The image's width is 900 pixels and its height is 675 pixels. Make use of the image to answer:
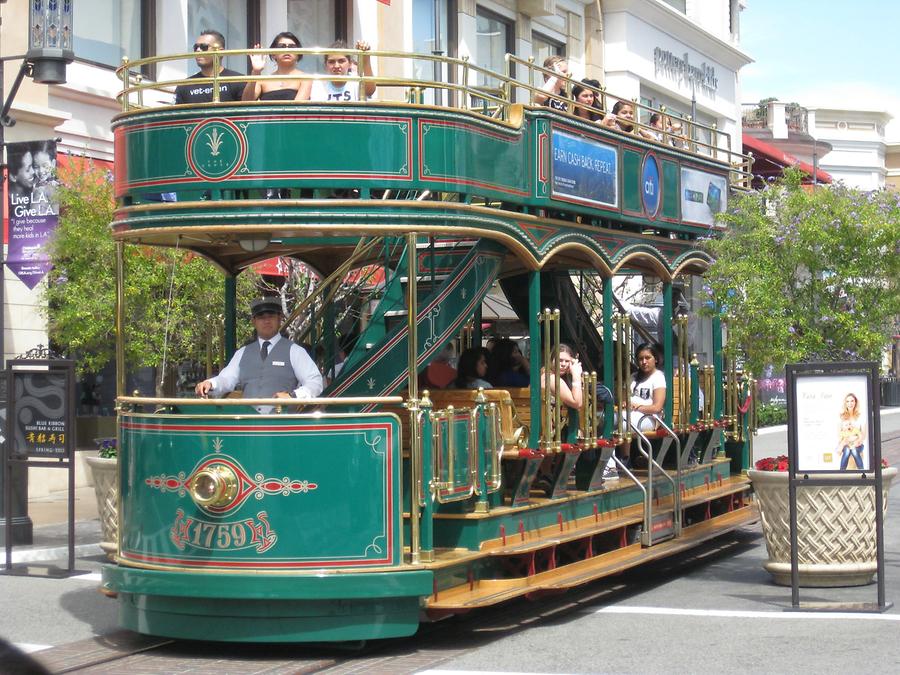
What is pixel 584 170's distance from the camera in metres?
10.4

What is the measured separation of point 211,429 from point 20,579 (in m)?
4.40

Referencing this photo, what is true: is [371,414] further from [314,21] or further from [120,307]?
[314,21]

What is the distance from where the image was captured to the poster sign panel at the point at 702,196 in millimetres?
12609

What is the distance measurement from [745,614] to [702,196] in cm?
484

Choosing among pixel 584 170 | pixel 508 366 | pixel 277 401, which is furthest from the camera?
pixel 508 366

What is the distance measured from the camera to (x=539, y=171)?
383 inches

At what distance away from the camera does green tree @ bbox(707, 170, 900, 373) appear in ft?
34.6

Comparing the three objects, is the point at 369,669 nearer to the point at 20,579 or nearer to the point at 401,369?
the point at 401,369

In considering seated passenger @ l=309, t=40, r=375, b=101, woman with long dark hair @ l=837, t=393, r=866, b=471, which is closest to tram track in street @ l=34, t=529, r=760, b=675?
woman with long dark hair @ l=837, t=393, r=866, b=471

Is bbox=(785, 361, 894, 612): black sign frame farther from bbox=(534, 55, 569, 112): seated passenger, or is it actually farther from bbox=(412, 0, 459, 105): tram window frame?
bbox=(412, 0, 459, 105): tram window frame

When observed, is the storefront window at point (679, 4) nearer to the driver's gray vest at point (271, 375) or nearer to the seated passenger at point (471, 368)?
the seated passenger at point (471, 368)

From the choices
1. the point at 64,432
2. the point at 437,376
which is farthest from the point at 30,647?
the point at 437,376

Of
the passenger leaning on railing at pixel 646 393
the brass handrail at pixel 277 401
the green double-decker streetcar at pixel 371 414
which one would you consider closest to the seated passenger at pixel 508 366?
the green double-decker streetcar at pixel 371 414

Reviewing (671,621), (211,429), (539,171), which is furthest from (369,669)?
(539,171)
